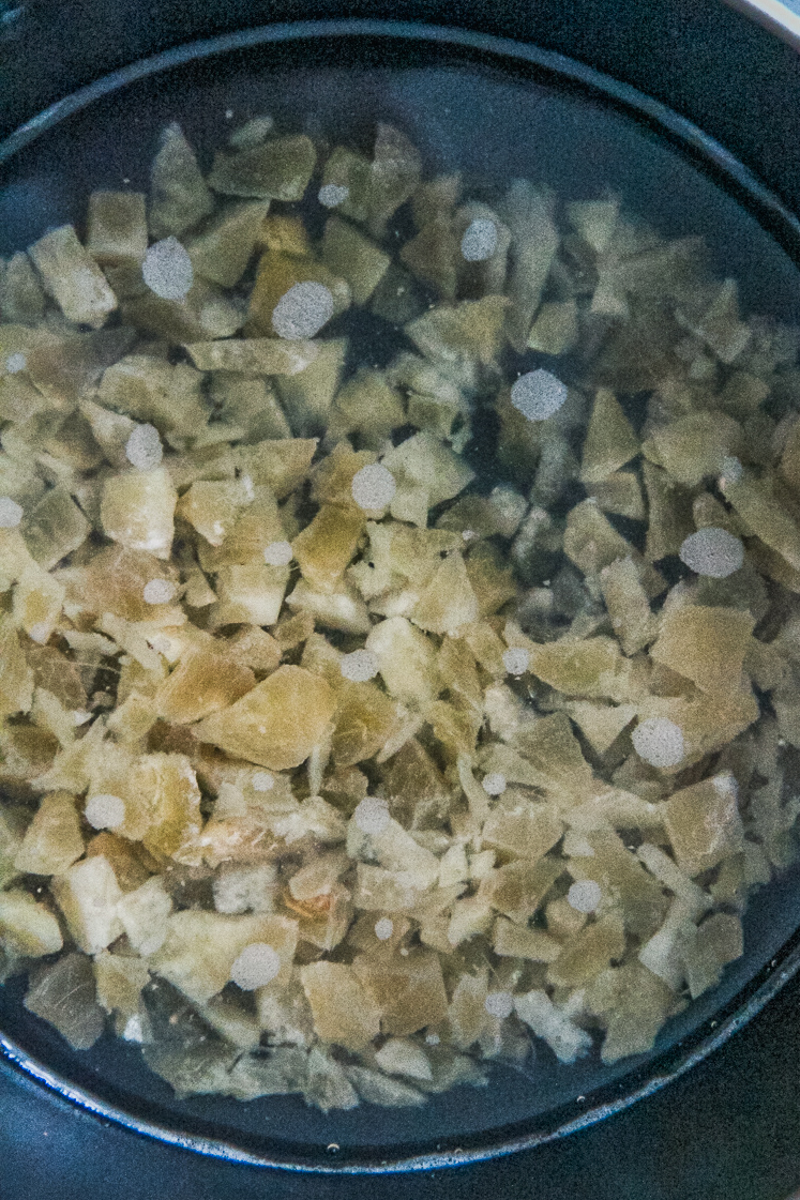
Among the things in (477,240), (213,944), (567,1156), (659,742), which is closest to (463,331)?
(477,240)

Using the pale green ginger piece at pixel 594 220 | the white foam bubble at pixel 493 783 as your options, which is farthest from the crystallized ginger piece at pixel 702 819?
the pale green ginger piece at pixel 594 220

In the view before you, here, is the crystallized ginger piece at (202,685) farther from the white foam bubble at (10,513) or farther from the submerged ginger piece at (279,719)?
the white foam bubble at (10,513)

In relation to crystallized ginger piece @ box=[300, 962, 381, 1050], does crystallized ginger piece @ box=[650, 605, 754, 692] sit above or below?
above

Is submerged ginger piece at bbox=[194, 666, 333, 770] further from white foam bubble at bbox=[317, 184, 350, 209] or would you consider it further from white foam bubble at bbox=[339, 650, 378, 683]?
white foam bubble at bbox=[317, 184, 350, 209]

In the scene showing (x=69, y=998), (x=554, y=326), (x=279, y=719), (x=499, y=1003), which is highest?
(x=554, y=326)

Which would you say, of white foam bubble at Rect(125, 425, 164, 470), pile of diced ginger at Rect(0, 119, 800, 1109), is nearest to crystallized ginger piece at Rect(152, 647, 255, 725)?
pile of diced ginger at Rect(0, 119, 800, 1109)

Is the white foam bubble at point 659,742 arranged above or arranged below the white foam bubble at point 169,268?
below

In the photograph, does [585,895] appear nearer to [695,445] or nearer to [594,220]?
[695,445]
